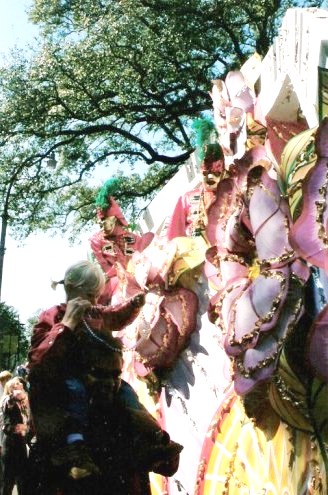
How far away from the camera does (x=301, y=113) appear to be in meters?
3.60

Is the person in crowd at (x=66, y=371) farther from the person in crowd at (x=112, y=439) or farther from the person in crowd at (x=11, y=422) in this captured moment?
the person in crowd at (x=11, y=422)

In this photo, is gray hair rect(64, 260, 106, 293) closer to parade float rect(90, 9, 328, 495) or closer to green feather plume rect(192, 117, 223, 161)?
parade float rect(90, 9, 328, 495)

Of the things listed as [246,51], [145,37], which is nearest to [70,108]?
[145,37]

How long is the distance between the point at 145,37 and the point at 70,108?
6.05ft

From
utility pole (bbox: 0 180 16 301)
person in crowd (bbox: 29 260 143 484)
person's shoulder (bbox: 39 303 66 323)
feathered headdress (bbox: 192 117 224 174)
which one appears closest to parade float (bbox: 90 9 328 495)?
feathered headdress (bbox: 192 117 224 174)

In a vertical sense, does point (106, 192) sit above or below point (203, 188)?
above

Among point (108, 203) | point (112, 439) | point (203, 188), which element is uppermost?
point (108, 203)

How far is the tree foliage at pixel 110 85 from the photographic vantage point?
14.2 meters

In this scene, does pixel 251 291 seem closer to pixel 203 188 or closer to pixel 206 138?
pixel 203 188

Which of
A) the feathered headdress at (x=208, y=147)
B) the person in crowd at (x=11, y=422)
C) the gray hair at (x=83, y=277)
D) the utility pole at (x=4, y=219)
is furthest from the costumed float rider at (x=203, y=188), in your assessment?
the utility pole at (x=4, y=219)

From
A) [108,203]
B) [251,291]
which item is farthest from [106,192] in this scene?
[251,291]

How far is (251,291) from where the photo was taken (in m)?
3.35

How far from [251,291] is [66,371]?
827mm

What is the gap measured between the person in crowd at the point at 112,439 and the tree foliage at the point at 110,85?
11.5 meters
